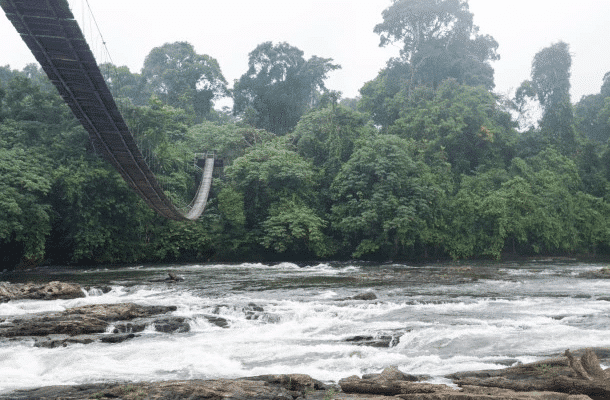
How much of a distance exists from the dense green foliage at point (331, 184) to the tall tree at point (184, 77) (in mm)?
5108

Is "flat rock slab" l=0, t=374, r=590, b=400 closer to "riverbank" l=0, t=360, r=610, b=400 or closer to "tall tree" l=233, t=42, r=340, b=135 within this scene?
"riverbank" l=0, t=360, r=610, b=400

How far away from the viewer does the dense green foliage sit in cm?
1912

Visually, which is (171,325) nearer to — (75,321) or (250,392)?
(75,321)

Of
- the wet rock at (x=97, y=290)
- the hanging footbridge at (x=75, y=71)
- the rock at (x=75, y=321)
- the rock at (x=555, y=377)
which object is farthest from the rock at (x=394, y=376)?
the wet rock at (x=97, y=290)

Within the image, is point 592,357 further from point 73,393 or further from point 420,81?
point 420,81

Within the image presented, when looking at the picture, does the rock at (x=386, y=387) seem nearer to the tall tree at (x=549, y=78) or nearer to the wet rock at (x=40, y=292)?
the wet rock at (x=40, y=292)

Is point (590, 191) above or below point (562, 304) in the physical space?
above

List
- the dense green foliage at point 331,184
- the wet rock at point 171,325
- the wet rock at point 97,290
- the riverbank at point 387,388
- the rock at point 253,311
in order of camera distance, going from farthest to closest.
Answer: the dense green foliage at point 331,184
the wet rock at point 97,290
the rock at point 253,311
the wet rock at point 171,325
the riverbank at point 387,388

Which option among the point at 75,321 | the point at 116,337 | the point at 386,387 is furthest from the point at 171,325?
the point at 386,387

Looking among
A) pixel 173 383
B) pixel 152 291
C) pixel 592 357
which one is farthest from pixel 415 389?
pixel 152 291

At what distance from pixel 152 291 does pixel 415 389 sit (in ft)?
30.1

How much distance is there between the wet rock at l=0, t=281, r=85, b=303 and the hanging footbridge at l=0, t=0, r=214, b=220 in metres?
3.67

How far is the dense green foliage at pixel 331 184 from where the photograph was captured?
19.1 metres

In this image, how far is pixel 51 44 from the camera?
354 inches
